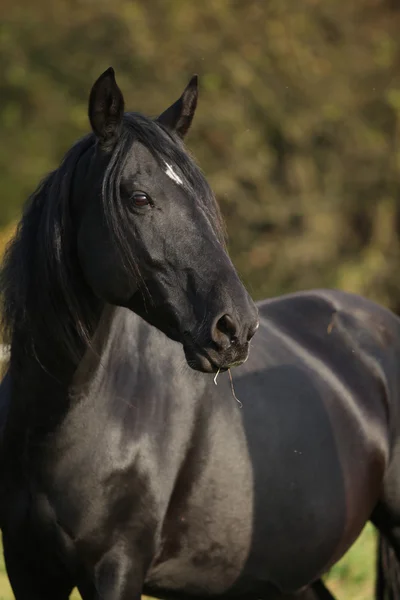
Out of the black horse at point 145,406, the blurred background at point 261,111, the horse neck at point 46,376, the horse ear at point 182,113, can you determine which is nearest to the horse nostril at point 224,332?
the black horse at point 145,406

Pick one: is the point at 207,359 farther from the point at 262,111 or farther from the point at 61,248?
the point at 262,111

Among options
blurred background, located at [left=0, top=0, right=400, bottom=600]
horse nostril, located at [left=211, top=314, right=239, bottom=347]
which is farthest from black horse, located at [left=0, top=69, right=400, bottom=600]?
blurred background, located at [left=0, top=0, right=400, bottom=600]

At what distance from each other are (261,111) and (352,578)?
10.6 m

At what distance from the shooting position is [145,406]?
2.99 m

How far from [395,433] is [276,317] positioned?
0.72 m

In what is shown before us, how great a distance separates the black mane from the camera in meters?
2.62

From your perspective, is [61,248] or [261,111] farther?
[261,111]

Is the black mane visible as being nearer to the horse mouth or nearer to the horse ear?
the horse ear

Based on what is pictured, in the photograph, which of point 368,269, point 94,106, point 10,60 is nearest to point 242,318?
point 94,106

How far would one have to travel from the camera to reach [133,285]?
263 cm

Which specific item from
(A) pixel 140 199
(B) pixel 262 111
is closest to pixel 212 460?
(A) pixel 140 199

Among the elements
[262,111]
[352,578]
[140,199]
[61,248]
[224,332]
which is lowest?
[262,111]

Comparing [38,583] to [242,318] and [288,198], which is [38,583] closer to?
[242,318]

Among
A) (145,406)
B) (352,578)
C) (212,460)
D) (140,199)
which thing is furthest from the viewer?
(352,578)
